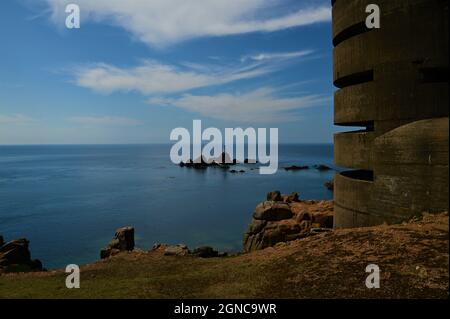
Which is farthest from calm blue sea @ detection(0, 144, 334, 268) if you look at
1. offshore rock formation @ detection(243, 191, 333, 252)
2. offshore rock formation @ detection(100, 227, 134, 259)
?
offshore rock formation @ detection(243, 191, 333, 252)

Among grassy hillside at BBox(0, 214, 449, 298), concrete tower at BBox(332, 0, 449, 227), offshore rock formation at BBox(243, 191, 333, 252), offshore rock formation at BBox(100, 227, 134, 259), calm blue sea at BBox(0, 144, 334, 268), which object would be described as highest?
concrete tower at BBox(332, 0, 449, 227)

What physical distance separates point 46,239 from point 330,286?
117 feet

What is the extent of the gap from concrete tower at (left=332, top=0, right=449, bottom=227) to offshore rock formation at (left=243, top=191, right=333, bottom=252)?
23.8 feet

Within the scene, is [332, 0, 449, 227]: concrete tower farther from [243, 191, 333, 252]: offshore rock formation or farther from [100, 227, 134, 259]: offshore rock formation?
[100, 227, 134, 259]: offshore rock formation

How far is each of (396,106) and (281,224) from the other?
1303 centimetres

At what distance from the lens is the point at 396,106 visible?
15.7 metres

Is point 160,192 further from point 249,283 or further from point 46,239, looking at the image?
point 249,283

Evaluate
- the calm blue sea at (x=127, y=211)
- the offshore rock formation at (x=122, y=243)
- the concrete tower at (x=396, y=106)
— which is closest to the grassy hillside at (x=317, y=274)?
the concrete tower at (x=396, y=106)

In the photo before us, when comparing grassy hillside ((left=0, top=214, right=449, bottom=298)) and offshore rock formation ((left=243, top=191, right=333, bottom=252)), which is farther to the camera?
offshore rock formation ((left=243, top=191, right=333, bottom=252))

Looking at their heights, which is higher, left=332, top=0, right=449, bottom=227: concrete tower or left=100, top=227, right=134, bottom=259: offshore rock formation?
left=332, top=0, right=449, bottom=227: concrete tower

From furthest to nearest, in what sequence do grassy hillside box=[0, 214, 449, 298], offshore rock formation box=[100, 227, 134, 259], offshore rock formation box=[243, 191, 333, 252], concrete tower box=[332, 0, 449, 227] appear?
offshore rock formation box=[100, 227, 134, 259] → offshore rock formation box=[243, 191, 333, 252] → concrete tower box=[332, 0, 449, 227] → grassy hillside box=[0, 214, 449, 298]

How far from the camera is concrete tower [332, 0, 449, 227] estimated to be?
44.3ft

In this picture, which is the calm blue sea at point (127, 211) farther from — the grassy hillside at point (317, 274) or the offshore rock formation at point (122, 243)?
the grassy hillside at point (317, 274)
